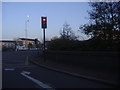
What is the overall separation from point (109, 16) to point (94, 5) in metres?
2.32

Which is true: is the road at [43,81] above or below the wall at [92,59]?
below

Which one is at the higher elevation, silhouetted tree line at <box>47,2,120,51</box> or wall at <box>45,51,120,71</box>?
silhouetted tree line at <box>47,2,120,51</box>

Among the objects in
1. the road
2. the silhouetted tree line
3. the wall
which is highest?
the silhouetted tree line

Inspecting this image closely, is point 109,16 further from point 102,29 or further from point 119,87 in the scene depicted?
point 119,87

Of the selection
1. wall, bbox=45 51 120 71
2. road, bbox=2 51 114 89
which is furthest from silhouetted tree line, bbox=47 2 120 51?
road, bbox=2 51 114 89

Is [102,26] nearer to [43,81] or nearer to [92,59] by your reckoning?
[92,59]

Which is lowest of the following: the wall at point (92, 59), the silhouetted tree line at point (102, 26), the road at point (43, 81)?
the road at point (43, 81)

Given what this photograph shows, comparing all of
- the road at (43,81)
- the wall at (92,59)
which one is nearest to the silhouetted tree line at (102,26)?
the wall at (92,59)

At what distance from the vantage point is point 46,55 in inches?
1164

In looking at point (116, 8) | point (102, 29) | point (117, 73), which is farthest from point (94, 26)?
point (117, 73)

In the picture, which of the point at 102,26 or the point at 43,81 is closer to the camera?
the point at 43,81

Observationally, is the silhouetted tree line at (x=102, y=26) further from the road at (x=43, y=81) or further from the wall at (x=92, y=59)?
the road at (x=43, y=81)

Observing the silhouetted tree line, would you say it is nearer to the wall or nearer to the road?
the wall

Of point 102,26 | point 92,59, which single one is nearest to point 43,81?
point 92,59
